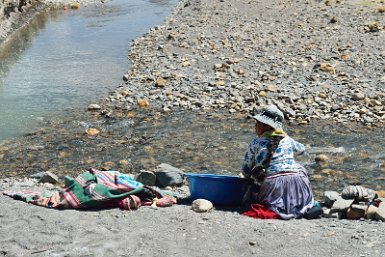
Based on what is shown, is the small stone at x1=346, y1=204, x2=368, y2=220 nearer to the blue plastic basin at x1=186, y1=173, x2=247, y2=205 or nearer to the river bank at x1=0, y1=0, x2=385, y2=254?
the river bank at x1=0, y1=0, x2=385, y2=254

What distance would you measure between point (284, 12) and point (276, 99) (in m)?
10.3

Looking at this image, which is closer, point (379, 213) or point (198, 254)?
point (198, 254)

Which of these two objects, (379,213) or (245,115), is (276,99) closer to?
(245,115)

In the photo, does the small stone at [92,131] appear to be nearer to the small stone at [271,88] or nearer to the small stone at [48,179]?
the small stone at [48,179]

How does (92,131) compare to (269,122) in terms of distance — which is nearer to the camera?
(269,122)

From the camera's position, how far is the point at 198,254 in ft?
18.5

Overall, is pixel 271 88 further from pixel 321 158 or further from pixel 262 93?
pixel 321 158

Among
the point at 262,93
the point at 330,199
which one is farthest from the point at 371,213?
the point at 262,93

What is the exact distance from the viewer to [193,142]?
34.6ft

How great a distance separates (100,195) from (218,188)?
4.77 ft

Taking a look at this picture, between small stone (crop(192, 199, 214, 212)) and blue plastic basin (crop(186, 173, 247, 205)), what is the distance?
0.72 feet

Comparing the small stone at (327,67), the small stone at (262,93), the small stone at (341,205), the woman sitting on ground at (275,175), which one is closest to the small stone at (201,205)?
the woman sitting on ground at (275,175)

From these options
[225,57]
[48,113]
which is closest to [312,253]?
[48,113]

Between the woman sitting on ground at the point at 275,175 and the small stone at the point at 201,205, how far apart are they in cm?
48
